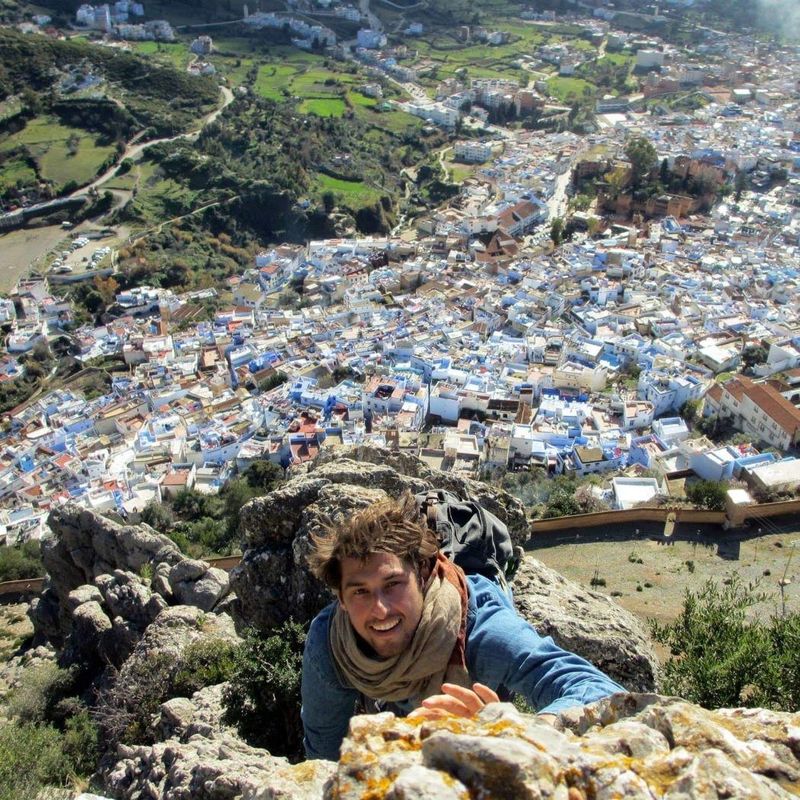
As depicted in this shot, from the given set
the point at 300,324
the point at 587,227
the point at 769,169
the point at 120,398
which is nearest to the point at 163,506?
the point at 120,398

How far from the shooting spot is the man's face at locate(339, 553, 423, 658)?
2334 millimetres

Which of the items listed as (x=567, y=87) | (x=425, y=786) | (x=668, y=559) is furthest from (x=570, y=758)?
(x=567, y=87)

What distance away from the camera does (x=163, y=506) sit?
1764cm

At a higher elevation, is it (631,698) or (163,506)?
(631,698)

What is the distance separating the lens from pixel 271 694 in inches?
215

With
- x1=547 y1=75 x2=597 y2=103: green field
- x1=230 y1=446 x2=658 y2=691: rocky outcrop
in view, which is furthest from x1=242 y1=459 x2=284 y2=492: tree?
x1=547 y1=75 x2=597 y2=103: green field

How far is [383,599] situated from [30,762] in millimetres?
5950

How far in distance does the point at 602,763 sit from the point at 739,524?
11.9 m

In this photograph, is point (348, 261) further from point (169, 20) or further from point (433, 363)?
point (169, 20)

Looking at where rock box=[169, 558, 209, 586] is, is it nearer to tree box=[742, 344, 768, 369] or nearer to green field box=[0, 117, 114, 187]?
tree box=[742, 344, 768, 369]

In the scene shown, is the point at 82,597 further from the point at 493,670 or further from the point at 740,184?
the point at 740,184

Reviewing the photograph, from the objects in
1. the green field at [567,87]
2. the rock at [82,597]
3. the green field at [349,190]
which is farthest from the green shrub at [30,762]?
the green field at [567,87]

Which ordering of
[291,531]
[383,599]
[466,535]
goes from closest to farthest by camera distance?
[383,599] < [466,535] < [291,531]

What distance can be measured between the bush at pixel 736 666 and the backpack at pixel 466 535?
2568 mm
